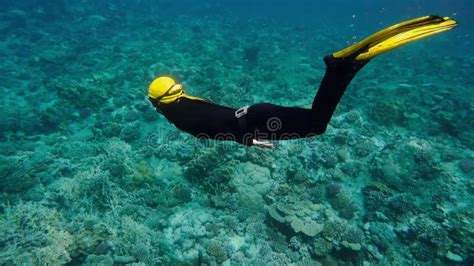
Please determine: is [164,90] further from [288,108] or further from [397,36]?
[397,36]

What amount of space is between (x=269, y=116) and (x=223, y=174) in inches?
259

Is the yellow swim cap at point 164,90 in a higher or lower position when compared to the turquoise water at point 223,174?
higher

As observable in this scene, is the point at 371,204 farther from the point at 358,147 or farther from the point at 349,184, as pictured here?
the point at 358,147

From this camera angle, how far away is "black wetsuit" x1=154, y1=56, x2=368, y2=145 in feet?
10.9

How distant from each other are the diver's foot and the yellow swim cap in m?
2.18

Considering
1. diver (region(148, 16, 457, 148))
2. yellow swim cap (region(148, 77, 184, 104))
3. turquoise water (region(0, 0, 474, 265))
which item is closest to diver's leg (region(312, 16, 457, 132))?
diver (region(148, 16, 457, 148))

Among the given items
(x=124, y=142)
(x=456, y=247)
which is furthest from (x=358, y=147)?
(x=124, y=142)

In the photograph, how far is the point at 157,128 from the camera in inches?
527

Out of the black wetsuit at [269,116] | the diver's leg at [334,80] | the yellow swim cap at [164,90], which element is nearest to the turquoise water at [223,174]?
the black wetsuit at [269,116]

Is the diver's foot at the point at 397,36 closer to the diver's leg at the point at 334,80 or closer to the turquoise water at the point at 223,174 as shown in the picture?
the diver's leg at the point at 334,80

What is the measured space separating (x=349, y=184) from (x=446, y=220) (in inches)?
118

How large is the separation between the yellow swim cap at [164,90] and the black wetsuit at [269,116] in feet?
0.28

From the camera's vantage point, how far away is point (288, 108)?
382 cm

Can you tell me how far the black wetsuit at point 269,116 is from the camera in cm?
333
